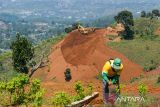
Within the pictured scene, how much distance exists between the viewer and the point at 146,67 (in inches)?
1608

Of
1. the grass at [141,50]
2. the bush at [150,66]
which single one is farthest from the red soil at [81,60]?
the grass at [141,50]

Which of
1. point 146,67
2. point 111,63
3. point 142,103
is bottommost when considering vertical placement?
point 146,67

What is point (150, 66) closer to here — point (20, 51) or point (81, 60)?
point (81, 60)

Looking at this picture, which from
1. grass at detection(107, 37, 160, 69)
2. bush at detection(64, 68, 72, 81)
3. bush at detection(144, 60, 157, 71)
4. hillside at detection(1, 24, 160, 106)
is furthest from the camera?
grass at detection(107, 37, 160, 69)

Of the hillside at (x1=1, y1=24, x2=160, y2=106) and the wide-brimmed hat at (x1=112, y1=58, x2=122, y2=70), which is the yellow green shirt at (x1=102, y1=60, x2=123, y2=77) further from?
the hillside at (x1=1, y1=24, x2=160, y2=106)

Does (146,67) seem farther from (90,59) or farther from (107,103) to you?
(107,103)

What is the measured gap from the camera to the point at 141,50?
4606 centimetres

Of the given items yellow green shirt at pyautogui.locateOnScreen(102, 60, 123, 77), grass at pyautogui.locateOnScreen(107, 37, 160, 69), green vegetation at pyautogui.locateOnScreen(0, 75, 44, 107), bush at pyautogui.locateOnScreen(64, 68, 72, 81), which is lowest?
bush at pyautogui.locateOnScreen(64, 68, 72, 81)

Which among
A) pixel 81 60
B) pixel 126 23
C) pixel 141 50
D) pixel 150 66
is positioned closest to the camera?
pixel 150 66

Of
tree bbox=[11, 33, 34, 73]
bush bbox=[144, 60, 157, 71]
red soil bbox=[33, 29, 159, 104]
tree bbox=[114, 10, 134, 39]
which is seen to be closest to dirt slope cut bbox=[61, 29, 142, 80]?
red soil bbox=[33, 29, 159, 104]

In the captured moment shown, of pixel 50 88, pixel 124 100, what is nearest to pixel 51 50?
pixel 50 88

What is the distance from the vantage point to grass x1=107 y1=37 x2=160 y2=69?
4325 centimetres

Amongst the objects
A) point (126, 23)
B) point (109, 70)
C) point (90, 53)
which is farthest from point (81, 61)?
point (109, 70)

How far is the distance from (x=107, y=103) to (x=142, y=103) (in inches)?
40.7
